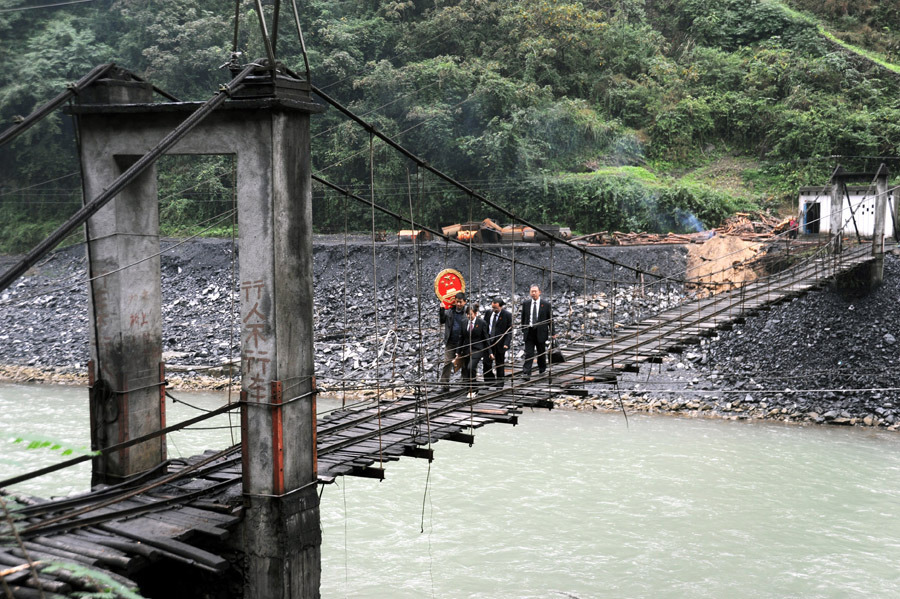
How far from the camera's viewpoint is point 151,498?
5.25 m

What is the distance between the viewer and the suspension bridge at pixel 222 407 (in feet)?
15.4

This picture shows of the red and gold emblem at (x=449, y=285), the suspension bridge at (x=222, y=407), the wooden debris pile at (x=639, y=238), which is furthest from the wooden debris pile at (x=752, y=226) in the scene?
the suspension bridge at (x=222, y=407)

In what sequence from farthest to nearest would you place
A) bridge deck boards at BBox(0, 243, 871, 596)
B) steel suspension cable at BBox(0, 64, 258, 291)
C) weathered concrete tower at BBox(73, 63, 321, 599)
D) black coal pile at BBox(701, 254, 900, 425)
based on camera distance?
black coal pile at BBox(701, 254, 900, 425) < weathered concrete tower at BBox(73, 63, 321, 599) < bridge deck boards at BBox(0, 243, 871, 596) < steel suspension cable at BBox(0, 64, 258, 291)

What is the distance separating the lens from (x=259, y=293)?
16.6 feet

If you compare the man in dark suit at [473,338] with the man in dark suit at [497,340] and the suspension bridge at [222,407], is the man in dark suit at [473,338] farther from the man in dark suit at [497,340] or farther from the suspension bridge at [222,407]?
the suspension bridge at [222,407]

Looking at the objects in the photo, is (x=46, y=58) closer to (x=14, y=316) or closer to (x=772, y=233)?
(x=14, y=316)

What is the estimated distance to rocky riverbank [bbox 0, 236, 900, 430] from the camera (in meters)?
13.5

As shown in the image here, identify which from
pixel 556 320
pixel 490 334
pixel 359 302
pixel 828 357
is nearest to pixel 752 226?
pixel 828 357

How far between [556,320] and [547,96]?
41.8 feet

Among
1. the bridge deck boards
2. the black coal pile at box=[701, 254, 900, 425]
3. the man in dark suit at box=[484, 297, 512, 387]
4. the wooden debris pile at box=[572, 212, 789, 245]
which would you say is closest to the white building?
the wooden debris pile at box=[572, 212, 789, 245]

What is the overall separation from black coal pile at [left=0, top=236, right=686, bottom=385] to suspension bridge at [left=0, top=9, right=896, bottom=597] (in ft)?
31.2

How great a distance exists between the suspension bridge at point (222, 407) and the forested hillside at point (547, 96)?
613 inches

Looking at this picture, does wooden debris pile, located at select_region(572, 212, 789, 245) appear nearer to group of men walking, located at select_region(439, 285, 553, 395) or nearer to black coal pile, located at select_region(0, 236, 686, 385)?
black coal pile, located at select_region(0, 236, 686, 385)

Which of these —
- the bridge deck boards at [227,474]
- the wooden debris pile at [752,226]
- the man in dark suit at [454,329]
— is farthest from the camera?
the wooden debris pile at [752,226]
